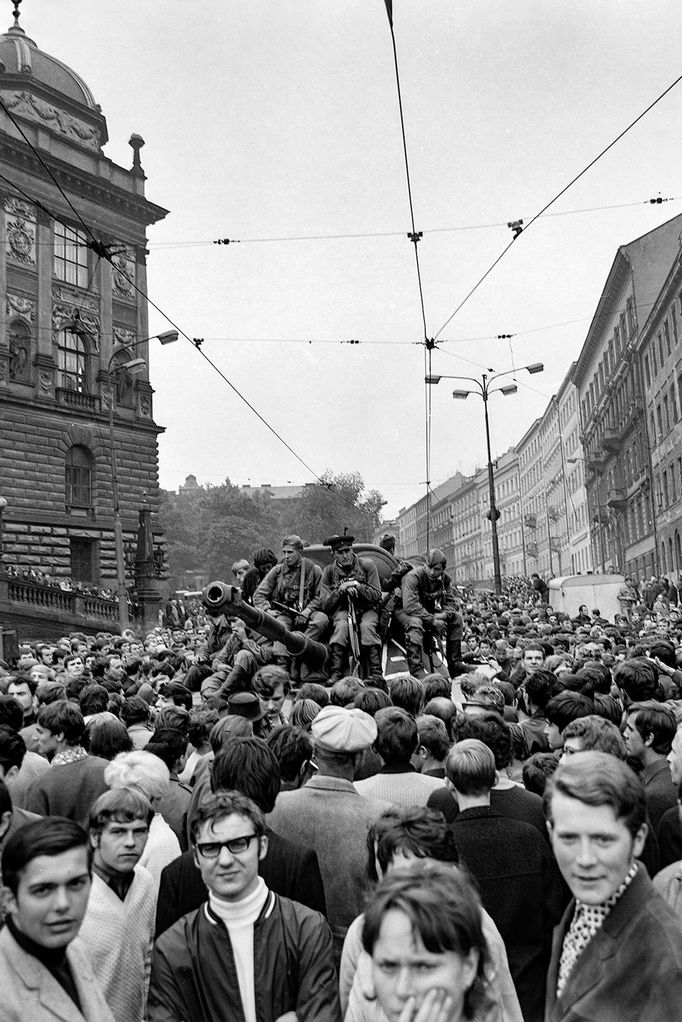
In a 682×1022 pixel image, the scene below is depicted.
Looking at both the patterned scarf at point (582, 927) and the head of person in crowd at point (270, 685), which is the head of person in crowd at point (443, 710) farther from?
the patterned scarf at point (582, 927)

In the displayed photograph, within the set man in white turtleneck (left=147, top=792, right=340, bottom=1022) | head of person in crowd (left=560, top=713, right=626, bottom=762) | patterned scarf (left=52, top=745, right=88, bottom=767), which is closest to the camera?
man in white turtleneck (left=147, top=792, right=340, bottom=1022)

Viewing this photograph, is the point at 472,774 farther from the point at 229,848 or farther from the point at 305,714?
the point at 305,714

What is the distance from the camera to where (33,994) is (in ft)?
8.81

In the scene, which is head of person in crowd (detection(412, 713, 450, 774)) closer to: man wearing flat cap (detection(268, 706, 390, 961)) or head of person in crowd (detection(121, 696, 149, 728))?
man wearing flat cap (detection(268, 706, 390, 961))

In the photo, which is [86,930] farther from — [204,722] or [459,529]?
[459,529]

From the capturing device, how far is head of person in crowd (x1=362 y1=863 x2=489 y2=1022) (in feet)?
7.34

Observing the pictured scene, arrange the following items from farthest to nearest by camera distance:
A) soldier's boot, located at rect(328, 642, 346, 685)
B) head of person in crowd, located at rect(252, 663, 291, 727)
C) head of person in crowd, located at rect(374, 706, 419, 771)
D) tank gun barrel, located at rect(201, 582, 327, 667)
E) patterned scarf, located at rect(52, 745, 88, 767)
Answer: soldier's boot, located at rect(328, 642, 346, 685), tank gun barrel, located at rect(201, 582, 327, 667), head of person in crowd, located at rect(252, 663, 291, 727), patterned scarf, located at rect(52, 745, 88, 767), head of person in crowd, located at rect(374, 706, 419, 771)

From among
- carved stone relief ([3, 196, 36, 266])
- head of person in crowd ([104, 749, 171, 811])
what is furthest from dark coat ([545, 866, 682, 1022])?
carved stone relief ([3, 196, 36, 266])

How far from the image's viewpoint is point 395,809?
11.3 feet

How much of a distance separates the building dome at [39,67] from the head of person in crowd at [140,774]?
142ft

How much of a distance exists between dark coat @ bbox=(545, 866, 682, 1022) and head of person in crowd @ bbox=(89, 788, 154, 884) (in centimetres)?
161

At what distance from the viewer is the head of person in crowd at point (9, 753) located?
16.8 feet

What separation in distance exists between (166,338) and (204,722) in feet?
71.5

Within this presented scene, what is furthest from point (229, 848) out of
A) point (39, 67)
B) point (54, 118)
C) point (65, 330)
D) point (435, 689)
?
point (39, 67)
